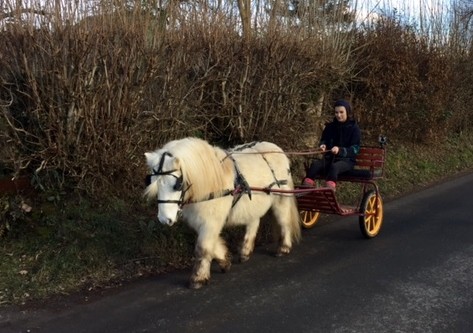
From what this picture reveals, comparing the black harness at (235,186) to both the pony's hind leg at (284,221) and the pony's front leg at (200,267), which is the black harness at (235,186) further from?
the pony's front leg at (200,267)

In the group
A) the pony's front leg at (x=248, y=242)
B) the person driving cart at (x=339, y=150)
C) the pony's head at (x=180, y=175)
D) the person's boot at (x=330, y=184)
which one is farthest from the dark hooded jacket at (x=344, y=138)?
the pony's head at (x=180, y=175)

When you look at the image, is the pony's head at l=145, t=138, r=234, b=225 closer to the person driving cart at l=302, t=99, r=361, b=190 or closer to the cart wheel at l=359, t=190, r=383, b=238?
the person driving cart at l=302, t=99, r=361, b=190

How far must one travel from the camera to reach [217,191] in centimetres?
477

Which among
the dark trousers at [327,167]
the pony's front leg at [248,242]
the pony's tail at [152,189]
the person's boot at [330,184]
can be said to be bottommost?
the pony's front leg at [248,242]

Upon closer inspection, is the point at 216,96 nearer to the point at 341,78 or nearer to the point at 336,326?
the point at 341,78

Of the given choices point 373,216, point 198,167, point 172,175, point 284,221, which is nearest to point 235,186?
point 198,167

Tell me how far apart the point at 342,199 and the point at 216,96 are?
9.88 ft

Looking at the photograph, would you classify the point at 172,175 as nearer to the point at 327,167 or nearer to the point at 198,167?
the point at 198,167

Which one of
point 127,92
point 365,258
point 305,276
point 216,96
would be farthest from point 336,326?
point 216,96

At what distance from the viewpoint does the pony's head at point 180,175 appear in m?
4.24

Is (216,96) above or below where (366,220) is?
above

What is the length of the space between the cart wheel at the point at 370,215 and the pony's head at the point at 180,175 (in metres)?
2.56

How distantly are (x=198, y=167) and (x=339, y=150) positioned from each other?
2.70 metres

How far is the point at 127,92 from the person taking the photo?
19.9 ft
